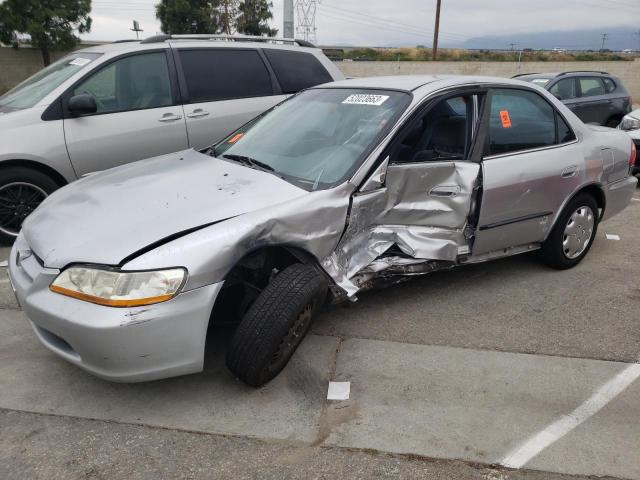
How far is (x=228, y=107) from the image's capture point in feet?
17.6

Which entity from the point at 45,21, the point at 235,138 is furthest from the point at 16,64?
the point at 235,138

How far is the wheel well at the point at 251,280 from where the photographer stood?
2.83 metres

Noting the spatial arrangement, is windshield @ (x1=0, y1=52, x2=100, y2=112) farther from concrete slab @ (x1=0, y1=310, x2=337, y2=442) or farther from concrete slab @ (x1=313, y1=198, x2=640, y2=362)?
concrete slab @ (x1=313, y1=198, x2=640, y2=362)

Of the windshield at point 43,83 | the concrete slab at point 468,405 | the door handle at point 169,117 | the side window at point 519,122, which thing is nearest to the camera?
the concrete slab at point 468,405

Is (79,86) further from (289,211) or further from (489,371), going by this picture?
(489,371)

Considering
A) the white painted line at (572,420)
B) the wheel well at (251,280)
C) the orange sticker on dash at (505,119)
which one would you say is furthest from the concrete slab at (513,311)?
the orange sticker on dash at (505,119)

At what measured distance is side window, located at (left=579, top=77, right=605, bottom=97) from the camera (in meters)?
10.4

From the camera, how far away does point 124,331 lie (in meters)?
2.28

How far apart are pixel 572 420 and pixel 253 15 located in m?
26.9

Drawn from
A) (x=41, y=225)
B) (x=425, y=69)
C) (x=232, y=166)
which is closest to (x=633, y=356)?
(x=232, y=166)

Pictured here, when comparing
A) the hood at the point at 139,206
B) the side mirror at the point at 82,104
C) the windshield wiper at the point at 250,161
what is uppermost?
the side mirror at the point at 82,104

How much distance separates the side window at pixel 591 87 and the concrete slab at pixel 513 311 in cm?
703

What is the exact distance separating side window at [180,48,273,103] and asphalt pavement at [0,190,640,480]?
2713mm

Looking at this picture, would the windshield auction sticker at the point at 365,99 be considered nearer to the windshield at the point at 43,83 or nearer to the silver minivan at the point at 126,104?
the silver minivan at the point at 126,104
